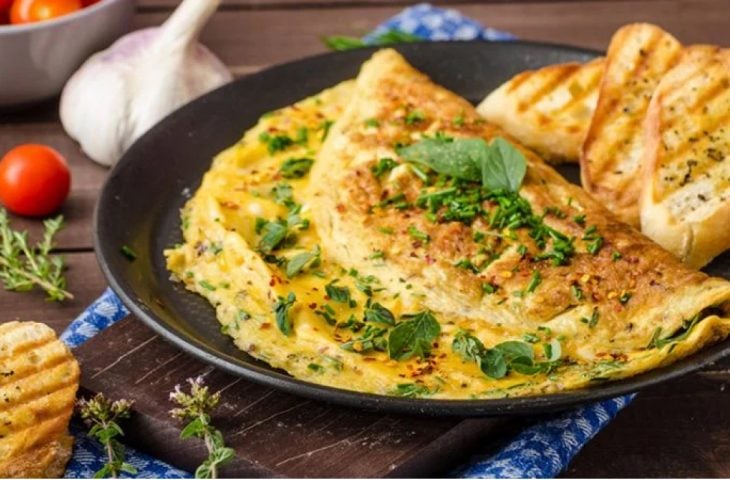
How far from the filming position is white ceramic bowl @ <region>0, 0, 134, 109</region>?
5.68 m

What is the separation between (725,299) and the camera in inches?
155

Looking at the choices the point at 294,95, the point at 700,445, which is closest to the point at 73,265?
the point at 294,95

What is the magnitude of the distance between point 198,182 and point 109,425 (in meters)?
1.52

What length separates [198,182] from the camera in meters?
5.03

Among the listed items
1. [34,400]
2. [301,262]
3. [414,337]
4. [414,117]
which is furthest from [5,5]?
[414,337]

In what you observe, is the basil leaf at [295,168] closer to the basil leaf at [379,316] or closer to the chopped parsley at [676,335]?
the basil leaf at [379,316]

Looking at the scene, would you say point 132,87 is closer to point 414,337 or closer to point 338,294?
point 338,294

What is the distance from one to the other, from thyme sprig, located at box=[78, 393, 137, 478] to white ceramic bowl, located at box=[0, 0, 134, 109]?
7.80ft

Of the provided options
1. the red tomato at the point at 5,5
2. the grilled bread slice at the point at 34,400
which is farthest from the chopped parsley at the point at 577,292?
the red tomato at the point at 5,5

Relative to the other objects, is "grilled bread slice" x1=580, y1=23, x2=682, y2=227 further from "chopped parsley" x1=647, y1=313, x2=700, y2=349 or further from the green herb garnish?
the green herb garnish

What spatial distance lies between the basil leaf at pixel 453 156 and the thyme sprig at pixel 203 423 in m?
1.27

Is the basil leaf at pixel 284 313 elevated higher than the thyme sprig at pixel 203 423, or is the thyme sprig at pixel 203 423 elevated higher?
the basil leaf at pixel 284 313

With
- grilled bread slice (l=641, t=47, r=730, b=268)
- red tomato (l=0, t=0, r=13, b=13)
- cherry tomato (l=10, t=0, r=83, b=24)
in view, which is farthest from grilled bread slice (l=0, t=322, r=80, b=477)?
red tomato (l=0, t=0, r=13, b=13)

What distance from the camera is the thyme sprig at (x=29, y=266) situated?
4738mm
